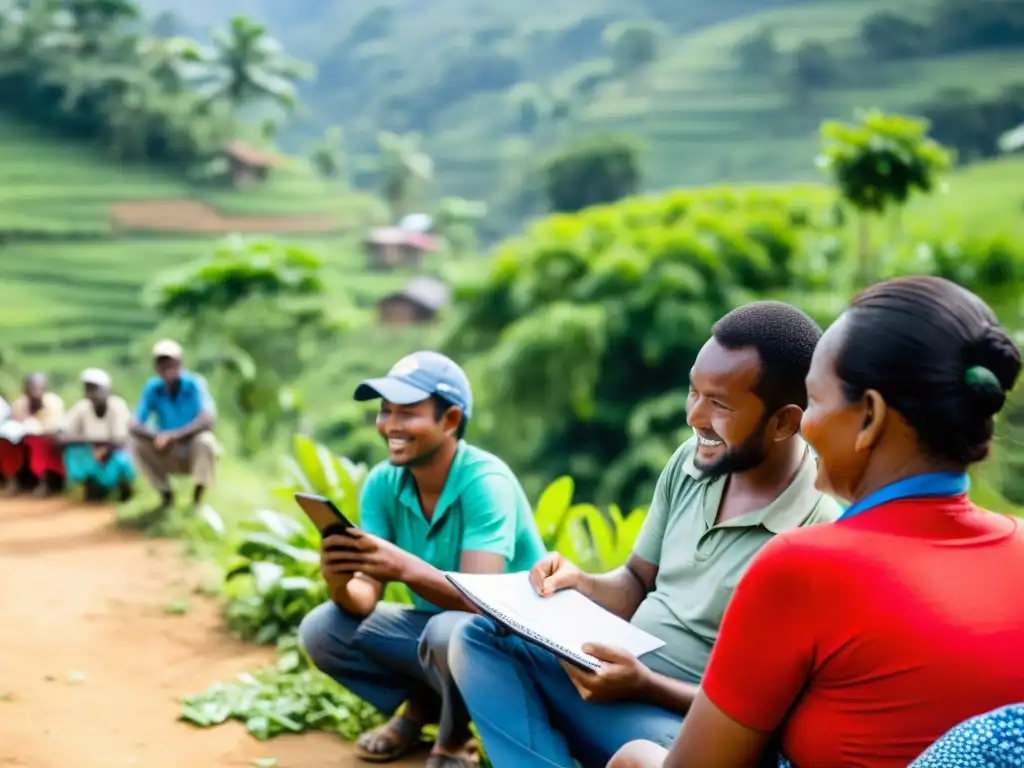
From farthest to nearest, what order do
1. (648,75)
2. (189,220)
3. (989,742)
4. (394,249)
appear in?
(648,75)
(394,249)
(189,220)
(989,742)

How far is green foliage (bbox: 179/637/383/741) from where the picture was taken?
3.17 metres

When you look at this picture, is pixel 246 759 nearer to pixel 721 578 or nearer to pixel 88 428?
pixel 721 578

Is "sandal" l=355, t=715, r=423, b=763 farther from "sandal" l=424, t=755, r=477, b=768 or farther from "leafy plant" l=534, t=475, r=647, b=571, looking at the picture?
"leafy plant" l=534, t=475, r=647, b=571

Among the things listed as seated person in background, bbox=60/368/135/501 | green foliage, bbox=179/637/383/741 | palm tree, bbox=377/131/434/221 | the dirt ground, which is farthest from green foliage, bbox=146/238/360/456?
palm tree, bbox=377/131/434/221

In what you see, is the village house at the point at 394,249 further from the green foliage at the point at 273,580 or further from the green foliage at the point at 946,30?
the green foliage at the point at 273,580

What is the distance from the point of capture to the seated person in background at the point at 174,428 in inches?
232

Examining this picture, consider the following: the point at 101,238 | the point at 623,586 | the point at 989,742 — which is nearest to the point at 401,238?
the point at 101,238

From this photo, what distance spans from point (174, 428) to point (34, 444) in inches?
52.8

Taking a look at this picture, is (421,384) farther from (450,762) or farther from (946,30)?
(946,30)

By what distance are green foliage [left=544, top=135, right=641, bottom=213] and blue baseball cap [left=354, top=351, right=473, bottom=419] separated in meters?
31.6

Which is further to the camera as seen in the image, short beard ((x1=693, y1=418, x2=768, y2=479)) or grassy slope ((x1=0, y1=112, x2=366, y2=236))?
grassy slope ((x1=0, y1=112, x2=366, y2=236))

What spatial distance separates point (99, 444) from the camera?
641cm

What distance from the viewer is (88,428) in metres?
6.48

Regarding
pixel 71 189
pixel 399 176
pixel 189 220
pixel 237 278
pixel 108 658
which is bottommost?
pixel 108 658
